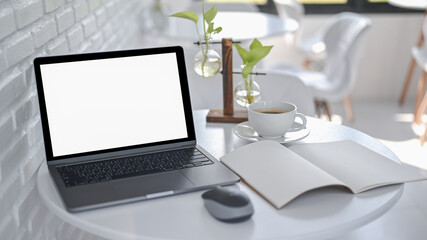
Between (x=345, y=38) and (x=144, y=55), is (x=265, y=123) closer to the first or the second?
(x=144, y=55)

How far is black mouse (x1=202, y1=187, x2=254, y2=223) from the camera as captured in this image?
97 centimetres

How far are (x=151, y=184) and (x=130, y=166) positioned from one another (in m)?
0.11

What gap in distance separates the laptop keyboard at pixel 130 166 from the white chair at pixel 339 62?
1902 millimetres

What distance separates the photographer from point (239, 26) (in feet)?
9.59

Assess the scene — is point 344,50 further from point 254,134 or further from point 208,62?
point 254,134

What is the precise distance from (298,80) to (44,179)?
1.01 meters

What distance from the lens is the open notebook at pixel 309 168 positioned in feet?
3.51

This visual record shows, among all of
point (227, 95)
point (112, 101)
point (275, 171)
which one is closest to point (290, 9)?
point (227, 95)

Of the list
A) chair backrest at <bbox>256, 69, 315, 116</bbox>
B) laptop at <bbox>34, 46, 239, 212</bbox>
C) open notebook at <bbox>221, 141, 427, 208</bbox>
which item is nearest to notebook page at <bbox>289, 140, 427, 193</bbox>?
open notebook at <bbox>221, 141, 427, 208</bbox>

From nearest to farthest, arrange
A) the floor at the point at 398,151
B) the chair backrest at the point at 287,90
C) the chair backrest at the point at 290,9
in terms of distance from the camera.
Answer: the chair backrest at the point at 287,90 → the floor at the point at 398,151 → the chair backrest at the point at 290,9

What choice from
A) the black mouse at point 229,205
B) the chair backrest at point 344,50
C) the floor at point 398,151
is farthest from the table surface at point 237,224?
the chair backrest at point 344,50

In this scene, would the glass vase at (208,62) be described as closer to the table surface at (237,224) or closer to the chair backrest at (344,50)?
the table surface at (237,224)

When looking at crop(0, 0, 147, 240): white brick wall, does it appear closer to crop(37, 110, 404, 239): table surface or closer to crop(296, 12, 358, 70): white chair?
crop(37, 110, 404, 239): table surface

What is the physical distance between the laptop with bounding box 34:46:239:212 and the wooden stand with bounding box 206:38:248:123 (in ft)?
0.70
